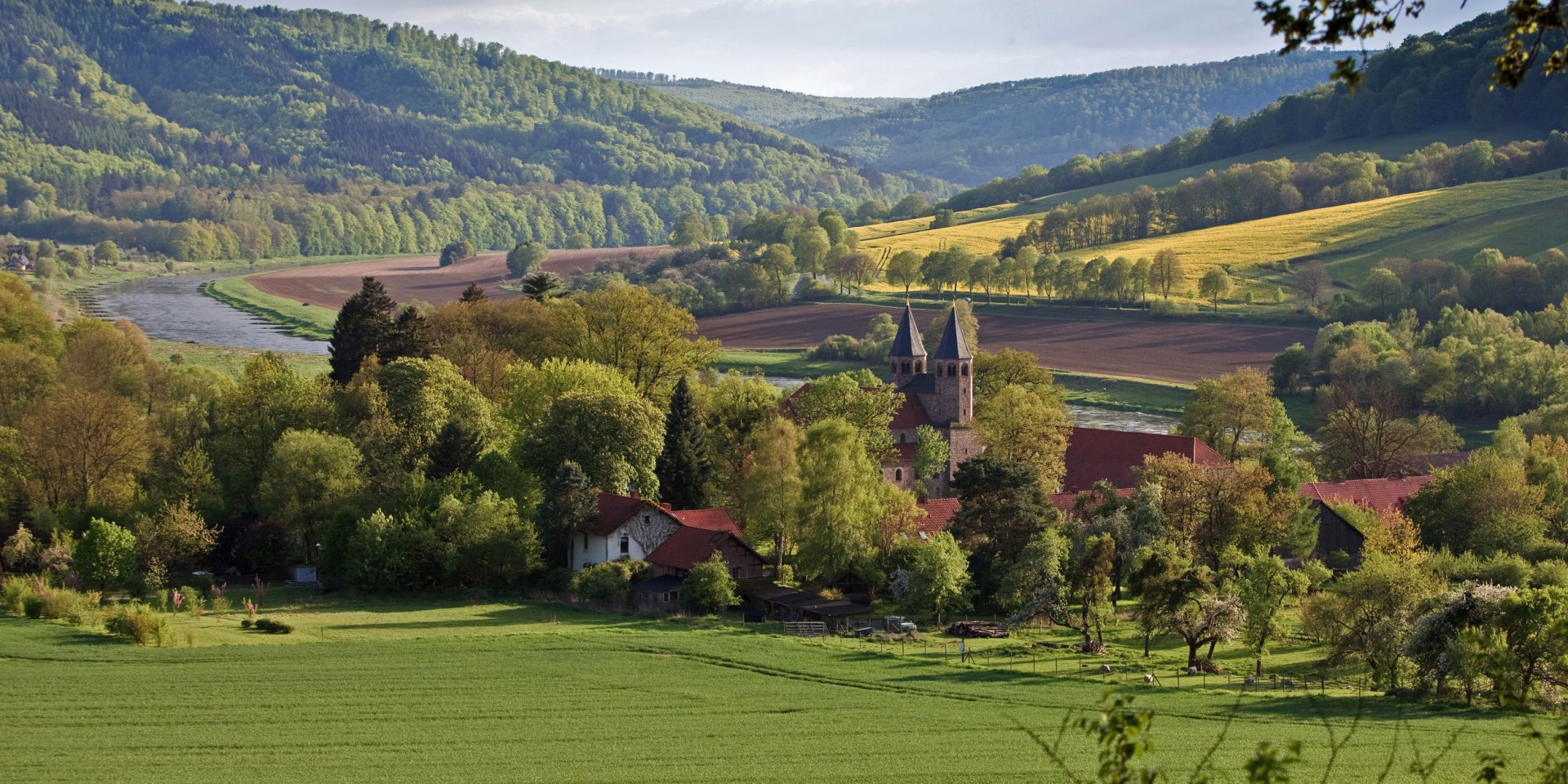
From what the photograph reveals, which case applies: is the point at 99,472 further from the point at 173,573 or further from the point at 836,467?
the point at 836,467

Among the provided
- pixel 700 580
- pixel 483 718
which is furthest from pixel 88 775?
pixel 700 580

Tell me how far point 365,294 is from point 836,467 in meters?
32.5

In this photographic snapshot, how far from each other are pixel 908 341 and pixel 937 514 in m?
17.0

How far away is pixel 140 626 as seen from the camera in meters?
47.7

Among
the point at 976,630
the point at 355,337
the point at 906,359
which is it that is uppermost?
the point at 355,337

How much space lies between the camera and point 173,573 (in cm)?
6009

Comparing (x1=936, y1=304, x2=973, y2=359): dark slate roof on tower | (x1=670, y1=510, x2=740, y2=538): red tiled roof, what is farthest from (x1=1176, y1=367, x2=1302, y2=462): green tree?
(x1=670, y1=510, x2=740, y2=538): red tiled roof

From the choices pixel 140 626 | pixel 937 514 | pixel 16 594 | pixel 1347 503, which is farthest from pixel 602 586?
pixel 1347 503

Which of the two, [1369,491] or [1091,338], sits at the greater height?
[1091,338]

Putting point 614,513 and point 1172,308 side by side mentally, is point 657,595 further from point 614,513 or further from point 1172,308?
point 1172,308

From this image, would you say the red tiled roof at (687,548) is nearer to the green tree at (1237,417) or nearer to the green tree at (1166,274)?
the green tree at (1237,417)

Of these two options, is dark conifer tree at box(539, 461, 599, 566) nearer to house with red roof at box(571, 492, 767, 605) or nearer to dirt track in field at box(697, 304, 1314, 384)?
house with red roof at box(571, 492, 767, 605)

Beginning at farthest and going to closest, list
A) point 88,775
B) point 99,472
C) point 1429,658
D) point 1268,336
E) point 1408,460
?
point 1268,336
point 1408,460
point 99,472
point 1429,658
point 88,775

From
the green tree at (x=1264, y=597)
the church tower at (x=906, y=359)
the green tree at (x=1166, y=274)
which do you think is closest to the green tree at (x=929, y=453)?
the church tower at (x=906, y=359)
